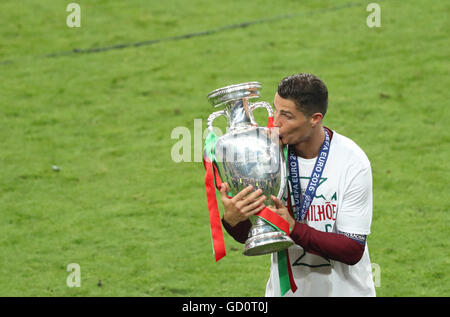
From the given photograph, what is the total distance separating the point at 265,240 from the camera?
11.1 feet

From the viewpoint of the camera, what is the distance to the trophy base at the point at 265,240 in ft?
11.0

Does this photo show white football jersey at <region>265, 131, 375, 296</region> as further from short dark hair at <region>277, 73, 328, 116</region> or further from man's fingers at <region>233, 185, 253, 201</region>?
man's fingers at <region>233, 185, 253, 201</region>

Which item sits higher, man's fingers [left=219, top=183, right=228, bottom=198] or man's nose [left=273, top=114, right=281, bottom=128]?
man's nose [left=273, top=114, right=281, bottom=128]

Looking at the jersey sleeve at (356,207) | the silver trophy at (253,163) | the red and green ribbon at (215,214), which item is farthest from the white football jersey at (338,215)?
the silver trophy at (253,163)

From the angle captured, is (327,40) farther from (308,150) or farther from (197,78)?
(308,150)

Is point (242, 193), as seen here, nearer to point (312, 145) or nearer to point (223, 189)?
point (223, 189)

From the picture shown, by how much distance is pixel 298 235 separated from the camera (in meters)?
3.39

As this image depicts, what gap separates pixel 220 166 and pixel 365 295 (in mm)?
1073

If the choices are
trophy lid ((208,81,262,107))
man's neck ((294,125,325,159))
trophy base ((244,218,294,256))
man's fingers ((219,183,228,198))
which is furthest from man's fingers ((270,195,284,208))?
trophy lid ((208,81,262,107))

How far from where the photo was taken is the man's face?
11.4 feet

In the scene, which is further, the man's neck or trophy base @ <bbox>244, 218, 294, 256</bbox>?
the man's neck
